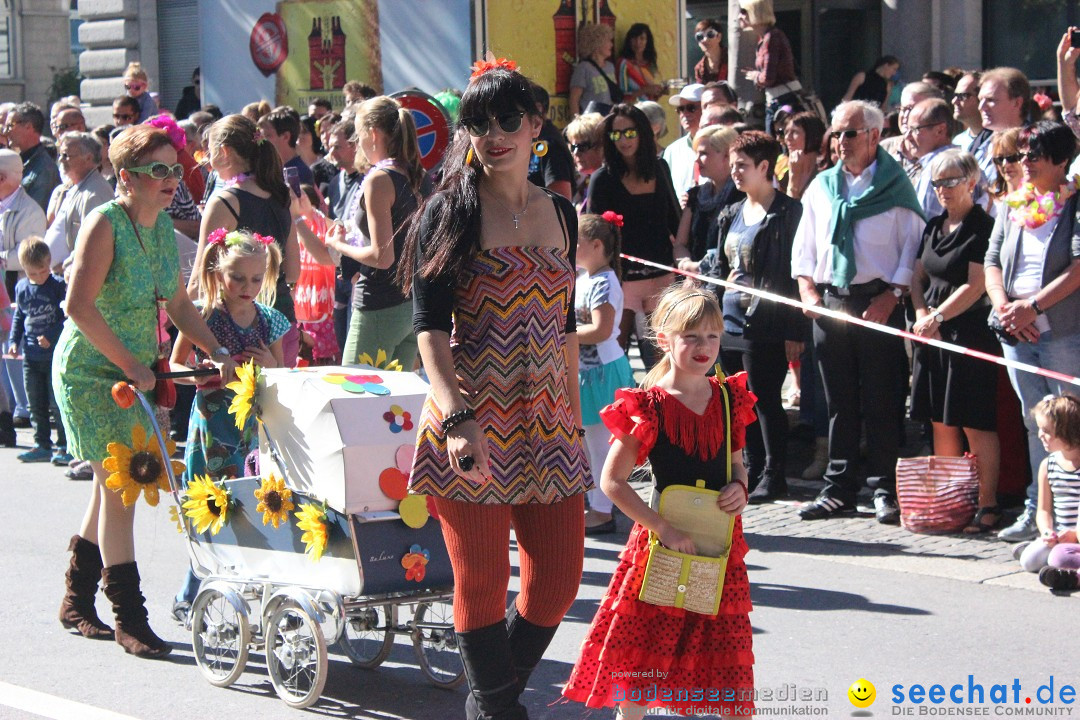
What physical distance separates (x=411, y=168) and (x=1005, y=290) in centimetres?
292

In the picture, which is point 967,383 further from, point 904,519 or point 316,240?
point 316,240

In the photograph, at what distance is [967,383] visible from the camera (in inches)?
298

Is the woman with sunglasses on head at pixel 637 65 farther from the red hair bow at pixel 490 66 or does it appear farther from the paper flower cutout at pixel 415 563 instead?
the red hair bow at pixel 490 66

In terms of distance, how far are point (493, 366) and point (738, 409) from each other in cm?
80

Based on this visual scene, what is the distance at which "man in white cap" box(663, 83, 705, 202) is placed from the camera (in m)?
10.7

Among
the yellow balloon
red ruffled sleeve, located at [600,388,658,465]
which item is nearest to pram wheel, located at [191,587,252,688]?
the yellow balloon

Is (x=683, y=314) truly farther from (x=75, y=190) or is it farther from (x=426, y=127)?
(x=75, y=190)

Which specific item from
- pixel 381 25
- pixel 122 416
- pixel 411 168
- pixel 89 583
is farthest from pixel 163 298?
pixel 381 25

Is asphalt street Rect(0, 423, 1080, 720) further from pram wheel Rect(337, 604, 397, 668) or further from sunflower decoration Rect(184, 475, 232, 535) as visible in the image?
sunflower decoration Rect(184, 475, 232, 535)

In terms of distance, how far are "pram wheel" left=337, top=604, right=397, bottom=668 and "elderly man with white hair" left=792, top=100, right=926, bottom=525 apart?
305cm

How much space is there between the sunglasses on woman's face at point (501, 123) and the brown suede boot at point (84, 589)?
273 centimetres

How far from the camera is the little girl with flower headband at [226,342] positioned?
19.5 feet

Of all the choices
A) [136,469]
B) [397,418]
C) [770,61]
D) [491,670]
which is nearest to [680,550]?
[491,670]

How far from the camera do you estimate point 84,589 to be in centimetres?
602
